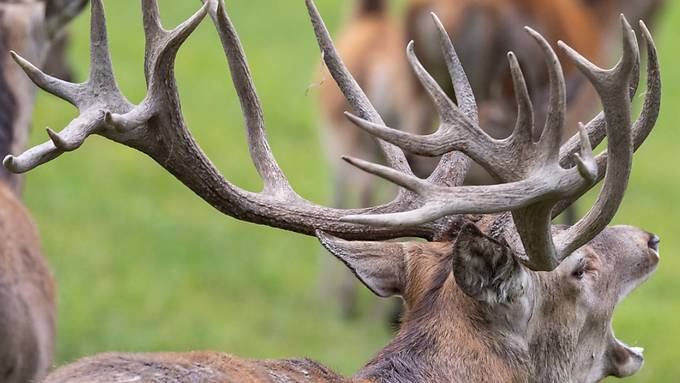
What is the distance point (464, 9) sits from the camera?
951cm

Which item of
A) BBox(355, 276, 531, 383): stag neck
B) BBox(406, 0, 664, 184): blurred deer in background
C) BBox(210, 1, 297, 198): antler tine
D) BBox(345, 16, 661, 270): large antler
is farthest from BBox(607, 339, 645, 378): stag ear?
BBox(406, 0, 664, 184): blurred deer in background

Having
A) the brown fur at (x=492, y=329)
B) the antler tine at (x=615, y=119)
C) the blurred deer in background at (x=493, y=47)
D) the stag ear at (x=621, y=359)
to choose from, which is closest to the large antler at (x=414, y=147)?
the antler tine at (x=615, y=119)

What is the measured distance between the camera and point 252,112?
4887 millimetres

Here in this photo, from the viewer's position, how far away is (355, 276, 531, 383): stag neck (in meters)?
4.14

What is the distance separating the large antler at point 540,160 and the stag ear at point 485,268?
0.07 metres

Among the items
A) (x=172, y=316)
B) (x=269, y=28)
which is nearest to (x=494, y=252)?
(x=172, y=316)

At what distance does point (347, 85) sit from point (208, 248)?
6.20 m

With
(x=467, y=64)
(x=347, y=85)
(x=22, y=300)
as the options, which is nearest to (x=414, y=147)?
(x=347, y=85)

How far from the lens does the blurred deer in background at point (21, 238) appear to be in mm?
5617

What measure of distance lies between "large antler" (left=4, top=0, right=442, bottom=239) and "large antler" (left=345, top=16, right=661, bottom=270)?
47cm

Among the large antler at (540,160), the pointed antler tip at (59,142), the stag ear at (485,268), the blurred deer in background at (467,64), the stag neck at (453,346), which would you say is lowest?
the stag neck at (453,346)

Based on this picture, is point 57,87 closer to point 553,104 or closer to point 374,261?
point 374,261

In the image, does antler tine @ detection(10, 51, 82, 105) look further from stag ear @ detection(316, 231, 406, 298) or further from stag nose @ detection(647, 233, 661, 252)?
stag nose @ detection(647, 233, 661, 252)

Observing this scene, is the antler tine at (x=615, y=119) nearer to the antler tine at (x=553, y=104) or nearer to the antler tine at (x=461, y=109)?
the antler tine at (x=553, y=104)
